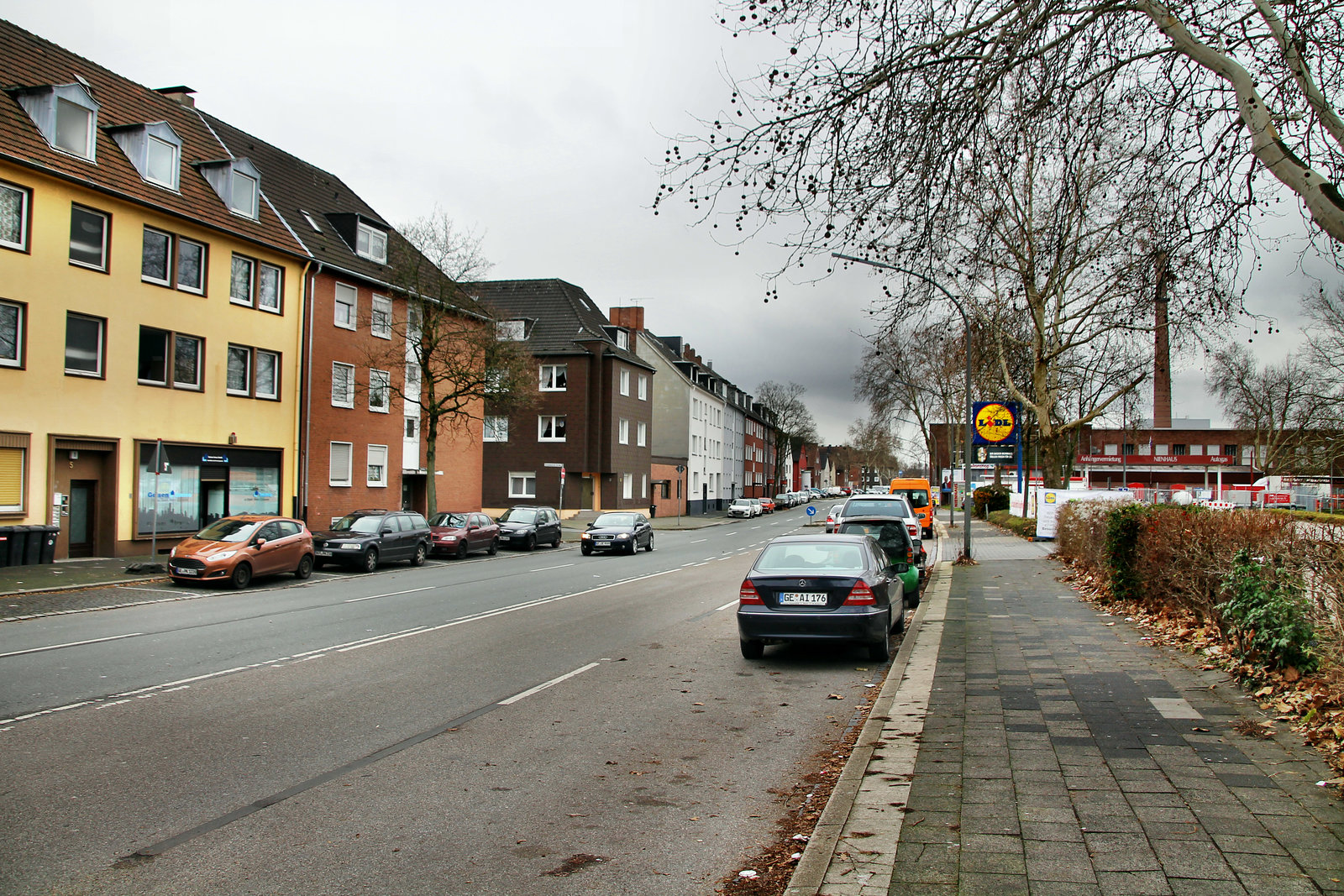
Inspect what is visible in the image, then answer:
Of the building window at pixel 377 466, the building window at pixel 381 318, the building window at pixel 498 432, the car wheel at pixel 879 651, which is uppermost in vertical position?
the building window at pixel 381 318

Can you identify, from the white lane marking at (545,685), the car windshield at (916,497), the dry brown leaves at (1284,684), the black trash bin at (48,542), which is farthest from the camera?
the car windshield at (916,497)

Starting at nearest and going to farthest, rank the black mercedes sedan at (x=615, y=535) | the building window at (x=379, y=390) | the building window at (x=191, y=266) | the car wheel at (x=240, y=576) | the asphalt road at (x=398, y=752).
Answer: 1. the asphalt road at (x=398, y=752)
2. the car wheel at (x=240, y=576)
3. the building window at (x=191, y=266)
4. the black mercedes sedan at (x=615, y=535)
5. the building window at (x=379, y=390)

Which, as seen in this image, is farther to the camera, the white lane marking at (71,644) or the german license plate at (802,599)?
the white lane marking at (71,644)

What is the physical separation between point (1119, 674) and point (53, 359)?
75.2 feet

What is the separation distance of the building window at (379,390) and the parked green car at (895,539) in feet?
64.8

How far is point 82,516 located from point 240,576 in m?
6.56

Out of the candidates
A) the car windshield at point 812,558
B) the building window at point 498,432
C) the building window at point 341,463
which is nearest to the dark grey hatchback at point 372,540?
the building window at point 341,463

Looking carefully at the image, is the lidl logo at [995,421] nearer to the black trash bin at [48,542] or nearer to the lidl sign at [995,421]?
the lidl sign at [995,421]

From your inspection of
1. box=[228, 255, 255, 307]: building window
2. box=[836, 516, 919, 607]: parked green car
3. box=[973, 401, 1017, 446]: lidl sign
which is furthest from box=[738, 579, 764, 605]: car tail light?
box=[228, 255, 255, 307]: building window

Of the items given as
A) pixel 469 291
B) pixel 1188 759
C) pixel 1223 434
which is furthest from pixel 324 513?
pixel 1223 434

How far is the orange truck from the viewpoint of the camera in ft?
116

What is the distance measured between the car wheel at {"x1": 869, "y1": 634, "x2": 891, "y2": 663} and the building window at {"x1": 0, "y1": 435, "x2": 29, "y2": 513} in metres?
19.5

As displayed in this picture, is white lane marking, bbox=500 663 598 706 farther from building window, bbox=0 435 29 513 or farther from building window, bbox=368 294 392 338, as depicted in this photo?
building window, bbox=368 294 392 338

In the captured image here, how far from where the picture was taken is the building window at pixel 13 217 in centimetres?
2084
